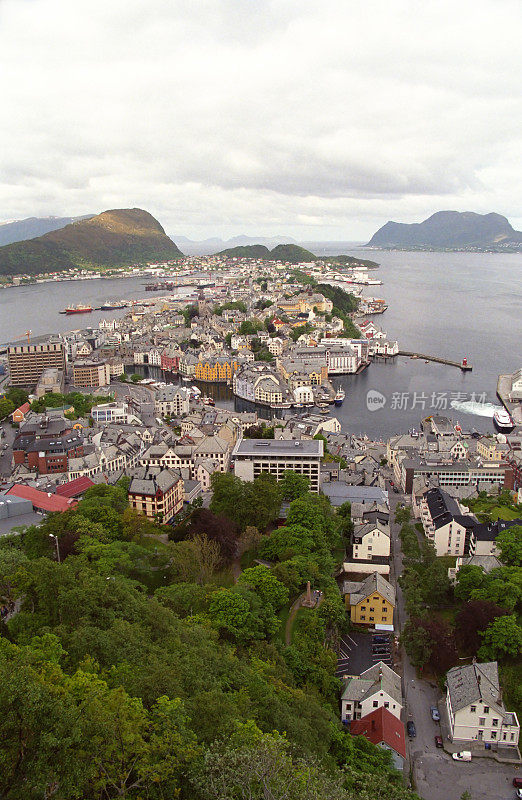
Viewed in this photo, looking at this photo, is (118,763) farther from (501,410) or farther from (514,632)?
(501,410)

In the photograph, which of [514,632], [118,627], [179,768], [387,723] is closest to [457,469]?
[514,632]

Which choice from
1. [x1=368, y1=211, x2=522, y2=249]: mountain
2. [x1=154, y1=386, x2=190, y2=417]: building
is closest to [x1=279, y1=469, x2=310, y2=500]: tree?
[x1=154, y1=386, x2=190, y2=417]: building

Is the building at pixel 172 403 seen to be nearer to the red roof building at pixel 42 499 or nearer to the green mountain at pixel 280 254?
the red roof building at pixel 42 499

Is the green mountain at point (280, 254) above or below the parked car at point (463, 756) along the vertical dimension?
above

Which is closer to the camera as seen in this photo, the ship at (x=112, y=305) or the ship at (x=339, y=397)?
the ship at (x=339, y=397)

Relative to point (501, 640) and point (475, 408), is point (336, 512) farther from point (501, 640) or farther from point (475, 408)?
point (475, 408)

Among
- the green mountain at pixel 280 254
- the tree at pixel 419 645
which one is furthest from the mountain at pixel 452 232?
the tree at pixel 419 645

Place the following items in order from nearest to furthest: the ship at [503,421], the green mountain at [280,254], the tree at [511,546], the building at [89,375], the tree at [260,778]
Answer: the tree at [260,778]
the tree at [511,546]
the ship at [503,421]
the building at [89,375]
the green mountain at [280,254]

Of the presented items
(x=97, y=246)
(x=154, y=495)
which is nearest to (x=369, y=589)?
(x=154, y=495)
